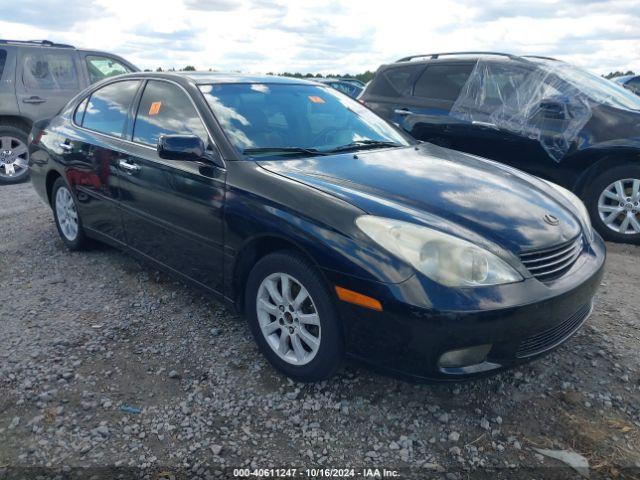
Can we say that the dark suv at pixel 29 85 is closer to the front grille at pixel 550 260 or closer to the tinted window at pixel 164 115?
the tinted window at pixel 164 115

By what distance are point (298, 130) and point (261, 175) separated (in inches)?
26.9

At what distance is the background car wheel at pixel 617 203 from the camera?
508 centimetres

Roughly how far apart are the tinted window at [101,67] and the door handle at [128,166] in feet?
17.0

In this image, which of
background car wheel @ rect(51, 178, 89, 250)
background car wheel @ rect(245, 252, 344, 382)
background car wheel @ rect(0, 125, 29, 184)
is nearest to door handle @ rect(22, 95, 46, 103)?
background car wheel @ rect(0, 125, 29, 184)

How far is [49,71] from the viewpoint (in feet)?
26.5

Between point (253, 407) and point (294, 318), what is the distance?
48 centimetres

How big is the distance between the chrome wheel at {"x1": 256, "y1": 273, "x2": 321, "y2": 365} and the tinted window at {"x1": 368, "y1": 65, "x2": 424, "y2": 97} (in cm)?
446

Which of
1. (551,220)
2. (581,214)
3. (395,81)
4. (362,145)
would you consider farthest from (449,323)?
(395,81)

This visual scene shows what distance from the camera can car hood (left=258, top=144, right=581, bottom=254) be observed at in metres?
2.57

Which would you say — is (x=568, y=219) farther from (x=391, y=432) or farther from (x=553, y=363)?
(x=391, y=432)

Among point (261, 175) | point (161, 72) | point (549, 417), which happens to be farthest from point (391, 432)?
point (161, 72)

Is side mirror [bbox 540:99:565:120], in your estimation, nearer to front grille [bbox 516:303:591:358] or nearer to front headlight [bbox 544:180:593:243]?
front headlight [bbox 544:180:593:243]

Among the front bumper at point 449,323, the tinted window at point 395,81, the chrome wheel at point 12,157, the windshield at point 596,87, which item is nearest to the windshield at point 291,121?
the front bumper at point 449,323

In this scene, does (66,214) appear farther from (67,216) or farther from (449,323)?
(449,323)
